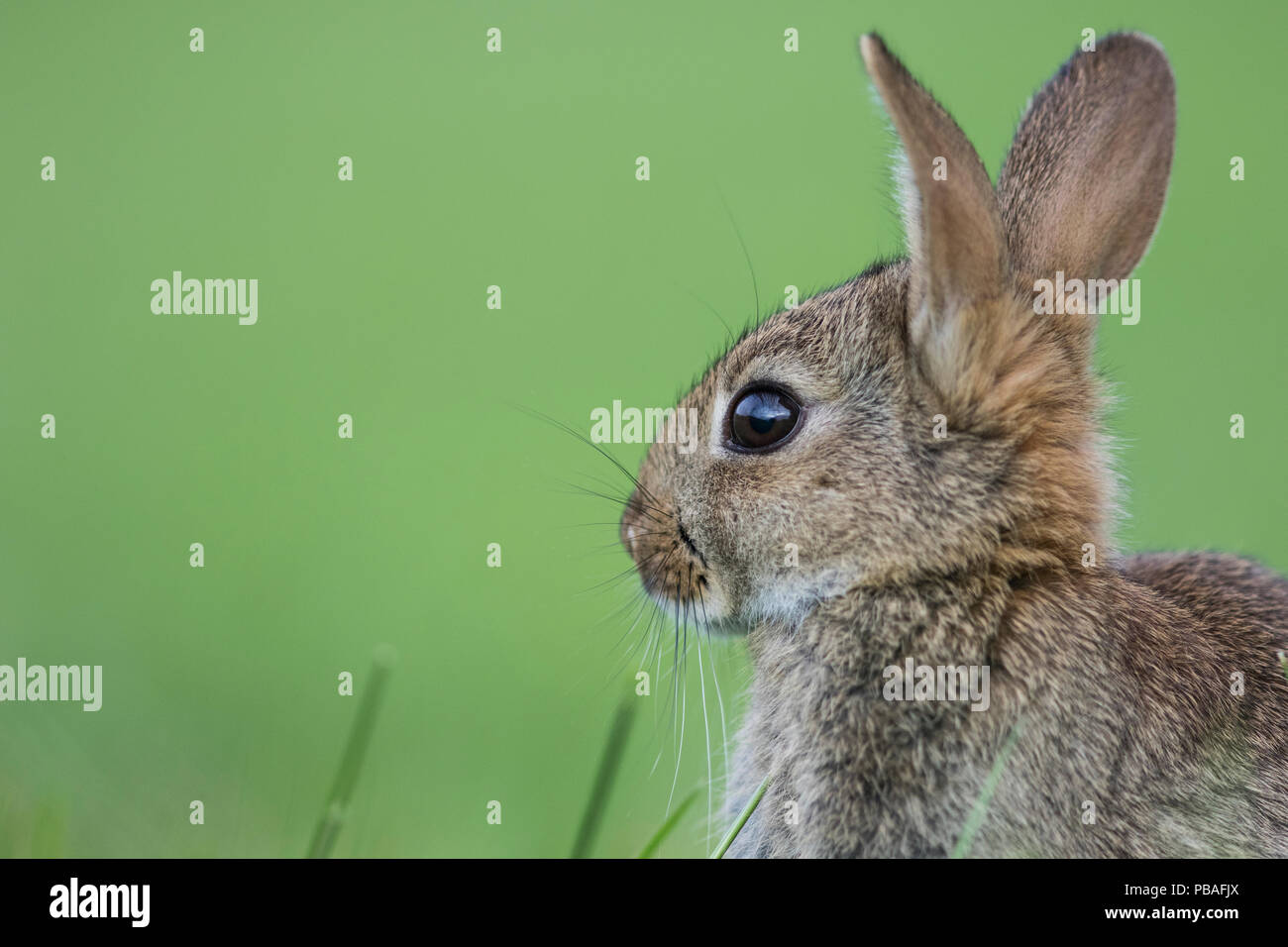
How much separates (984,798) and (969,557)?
691mm

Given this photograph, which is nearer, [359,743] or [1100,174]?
[359,743]

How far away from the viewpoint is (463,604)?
8641mm

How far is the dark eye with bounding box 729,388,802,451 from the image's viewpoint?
435 cm

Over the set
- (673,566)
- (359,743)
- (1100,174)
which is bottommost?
(359,743)

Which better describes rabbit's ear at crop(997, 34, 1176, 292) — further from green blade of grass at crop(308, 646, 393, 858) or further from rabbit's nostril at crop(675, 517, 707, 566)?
green blade of grass at crop(308, 646, 393, 858)

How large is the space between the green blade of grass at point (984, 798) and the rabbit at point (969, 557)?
0.01 meters

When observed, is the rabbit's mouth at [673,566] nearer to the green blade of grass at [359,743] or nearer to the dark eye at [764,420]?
the dark eye at [764,420]

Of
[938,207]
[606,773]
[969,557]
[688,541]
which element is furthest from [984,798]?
[938,207]

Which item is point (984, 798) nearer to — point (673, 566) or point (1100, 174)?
point (673, 566)

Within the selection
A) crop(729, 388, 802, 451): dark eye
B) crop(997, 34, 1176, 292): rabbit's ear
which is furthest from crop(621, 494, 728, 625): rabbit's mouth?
crop(997, 34, 1176, 292): rabbit's ear

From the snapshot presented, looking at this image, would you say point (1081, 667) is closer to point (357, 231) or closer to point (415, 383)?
point (415, 383)

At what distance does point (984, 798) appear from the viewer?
3604 mm
